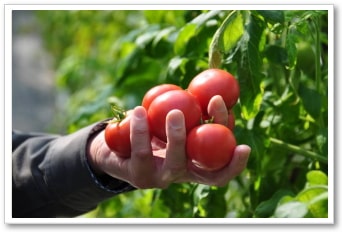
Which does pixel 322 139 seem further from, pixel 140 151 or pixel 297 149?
pixel 140 151

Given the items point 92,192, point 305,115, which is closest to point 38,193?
point 92,192

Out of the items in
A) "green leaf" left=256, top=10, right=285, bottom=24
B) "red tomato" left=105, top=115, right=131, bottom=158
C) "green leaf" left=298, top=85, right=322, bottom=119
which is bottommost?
"red tomato" left=105, top=115, right=131, bottom=158

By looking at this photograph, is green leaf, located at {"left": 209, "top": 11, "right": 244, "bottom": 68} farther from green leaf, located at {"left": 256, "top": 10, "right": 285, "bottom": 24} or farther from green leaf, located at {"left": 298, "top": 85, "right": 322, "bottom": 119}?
green leaf, located at {"left": 298, "top": 85, "right": 322, "bottom": 119}

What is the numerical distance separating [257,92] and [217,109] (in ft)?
0.80

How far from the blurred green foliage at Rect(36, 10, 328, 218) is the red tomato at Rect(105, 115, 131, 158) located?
21cm

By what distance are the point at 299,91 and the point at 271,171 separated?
0.19 m

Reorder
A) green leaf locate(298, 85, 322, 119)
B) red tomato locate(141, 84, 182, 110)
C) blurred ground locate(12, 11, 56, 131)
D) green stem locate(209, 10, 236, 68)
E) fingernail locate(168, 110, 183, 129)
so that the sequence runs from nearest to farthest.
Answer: fingernail locate(168, 110, 183, 129) < red tomato locate(141, 84, 182, 110) < green stem locate(209, 10, 236, 68) < green leaf locate(298, 85, 322, 119) < blurred ground locate(12, 11, 56, 131)

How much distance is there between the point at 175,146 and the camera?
1143mm

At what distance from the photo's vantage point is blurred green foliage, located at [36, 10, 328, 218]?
4.46 feet

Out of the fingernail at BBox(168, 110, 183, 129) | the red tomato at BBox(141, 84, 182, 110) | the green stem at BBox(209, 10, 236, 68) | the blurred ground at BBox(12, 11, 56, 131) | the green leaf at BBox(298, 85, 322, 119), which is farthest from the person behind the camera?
the blurred ground at BBox(12, 11, 56, 131)

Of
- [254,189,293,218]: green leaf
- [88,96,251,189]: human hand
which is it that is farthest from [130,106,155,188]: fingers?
[254,189,293,218]: green leaf
